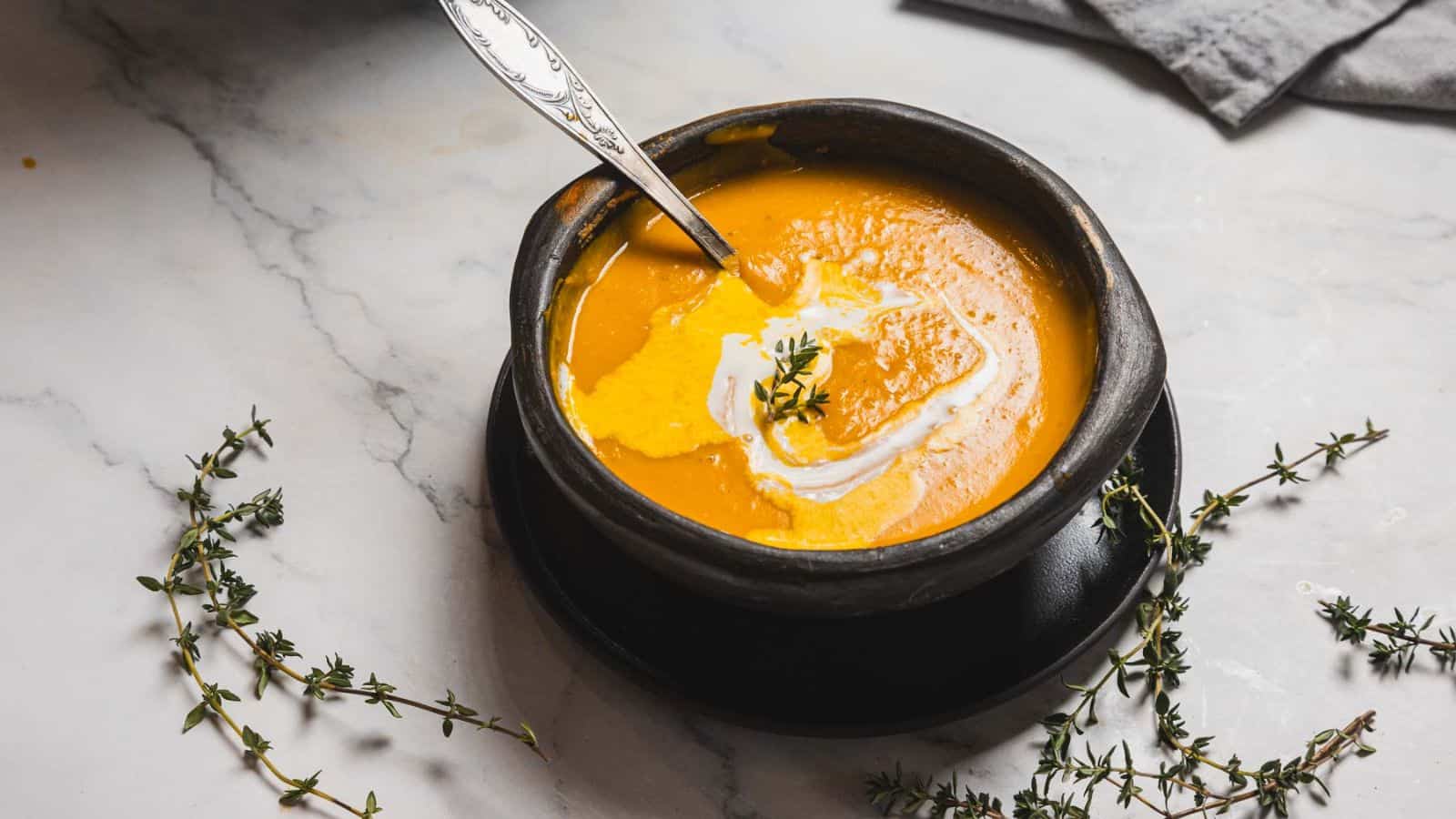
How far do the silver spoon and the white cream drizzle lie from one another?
0.16 m

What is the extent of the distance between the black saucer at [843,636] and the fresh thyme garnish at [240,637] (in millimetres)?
164

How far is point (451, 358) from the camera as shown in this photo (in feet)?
5.64

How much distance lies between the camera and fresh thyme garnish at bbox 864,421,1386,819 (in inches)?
52.0

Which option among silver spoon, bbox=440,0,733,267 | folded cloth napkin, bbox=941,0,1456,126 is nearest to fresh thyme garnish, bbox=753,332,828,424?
silver spoon, bbox=440,0,733,267

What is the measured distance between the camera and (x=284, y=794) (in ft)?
4.47

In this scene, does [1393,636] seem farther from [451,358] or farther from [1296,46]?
[451,358]

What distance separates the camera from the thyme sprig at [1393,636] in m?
1.43

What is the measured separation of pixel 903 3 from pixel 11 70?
4.60 feet

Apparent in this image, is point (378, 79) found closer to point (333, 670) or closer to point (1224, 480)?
point (333, 670)

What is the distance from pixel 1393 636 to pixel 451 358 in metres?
1.19

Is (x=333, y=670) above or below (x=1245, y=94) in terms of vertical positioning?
below

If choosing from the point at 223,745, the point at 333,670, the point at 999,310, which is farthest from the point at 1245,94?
the point at 223,745

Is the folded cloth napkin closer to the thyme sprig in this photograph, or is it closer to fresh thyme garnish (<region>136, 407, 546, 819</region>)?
the thyme sprig

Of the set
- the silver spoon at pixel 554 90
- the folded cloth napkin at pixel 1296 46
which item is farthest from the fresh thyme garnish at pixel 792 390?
the folded cloth napkin at pixel 1296 46
